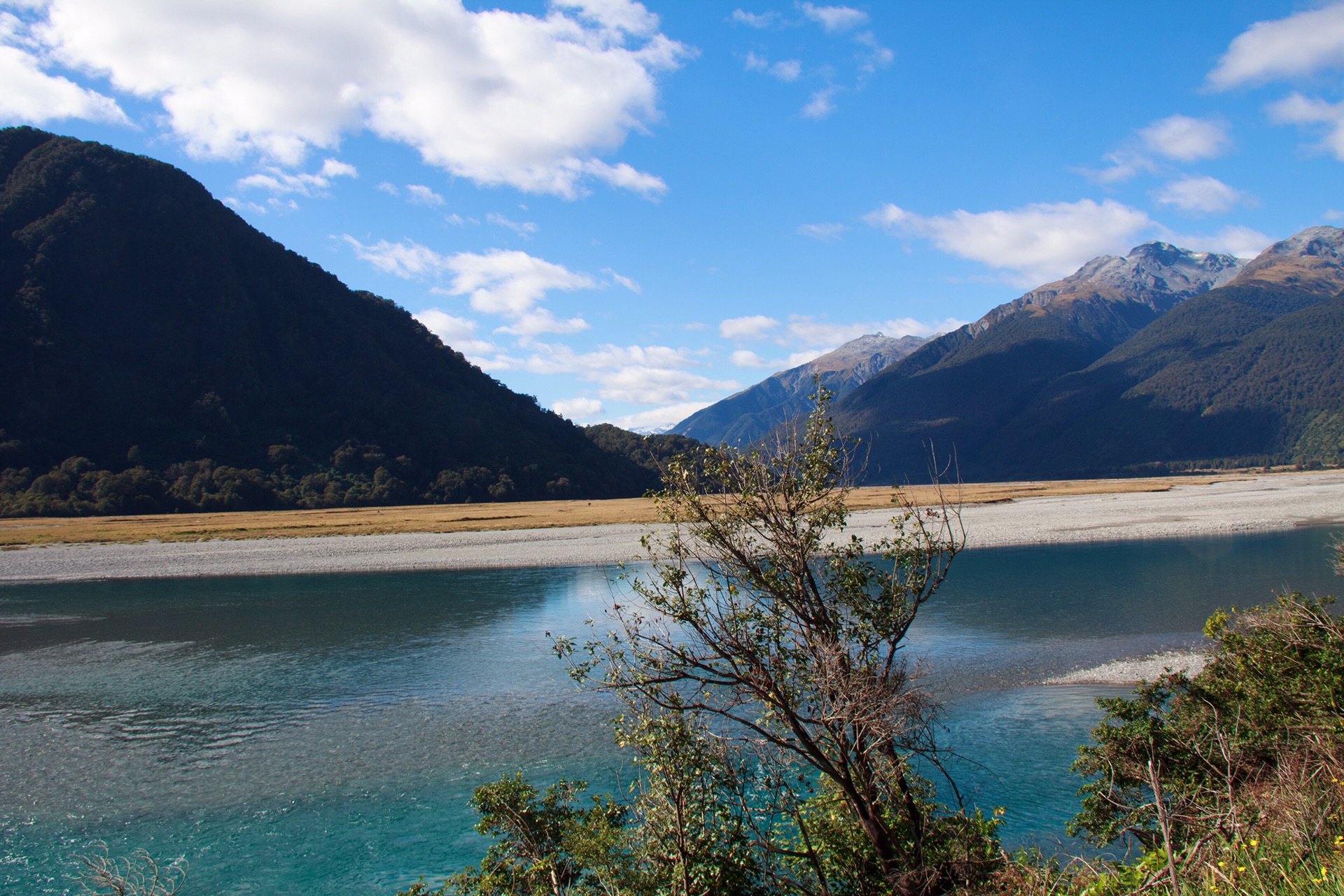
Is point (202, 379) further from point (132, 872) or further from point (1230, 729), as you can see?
point (1230, 729)

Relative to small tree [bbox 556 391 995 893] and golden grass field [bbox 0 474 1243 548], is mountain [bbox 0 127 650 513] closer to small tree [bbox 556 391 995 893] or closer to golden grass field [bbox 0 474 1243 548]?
golden grass field [bbox 0 474 1243 548]

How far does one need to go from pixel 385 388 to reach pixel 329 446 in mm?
18304

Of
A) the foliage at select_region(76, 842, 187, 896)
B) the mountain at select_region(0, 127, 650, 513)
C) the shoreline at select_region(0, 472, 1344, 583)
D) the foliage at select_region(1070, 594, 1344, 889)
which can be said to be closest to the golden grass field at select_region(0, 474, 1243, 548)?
the shoreline at select_region(0, 472, 1344, 583)

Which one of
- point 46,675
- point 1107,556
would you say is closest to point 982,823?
point 46,675

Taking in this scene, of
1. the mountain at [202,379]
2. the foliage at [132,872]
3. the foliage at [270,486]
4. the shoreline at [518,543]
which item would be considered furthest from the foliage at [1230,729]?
the mountain at [202,379]

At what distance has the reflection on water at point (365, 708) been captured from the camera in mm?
12648

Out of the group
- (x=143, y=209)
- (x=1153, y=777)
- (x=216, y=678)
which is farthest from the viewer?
(x=143, y=209)

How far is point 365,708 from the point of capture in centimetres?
1944

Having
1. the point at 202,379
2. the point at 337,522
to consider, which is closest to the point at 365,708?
the point at 337,522

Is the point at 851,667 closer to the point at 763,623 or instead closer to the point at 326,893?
the point at 763,623

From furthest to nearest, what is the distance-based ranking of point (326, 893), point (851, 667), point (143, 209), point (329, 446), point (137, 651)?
1. point (143, 209)
2. point (329, 446)
3. point (137, 651)
4. point (326, 893)
5. point (851, 667)

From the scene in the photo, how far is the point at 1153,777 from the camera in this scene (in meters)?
3.90

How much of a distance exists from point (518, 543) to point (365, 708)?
3721 centimetres

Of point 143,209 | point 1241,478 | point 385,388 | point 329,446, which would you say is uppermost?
point 143,209
